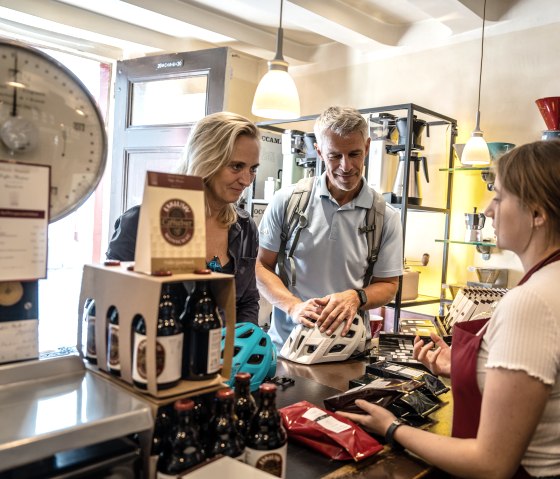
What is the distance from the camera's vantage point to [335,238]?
2363 mm

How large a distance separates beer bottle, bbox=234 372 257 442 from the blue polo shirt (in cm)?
136

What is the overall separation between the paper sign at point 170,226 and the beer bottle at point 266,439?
29cm

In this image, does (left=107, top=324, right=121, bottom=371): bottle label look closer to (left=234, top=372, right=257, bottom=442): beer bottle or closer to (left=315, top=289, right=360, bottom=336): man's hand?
(left=234, top=372, right=257, bottom=442): beer bottle

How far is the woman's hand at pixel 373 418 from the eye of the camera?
1.24 meters

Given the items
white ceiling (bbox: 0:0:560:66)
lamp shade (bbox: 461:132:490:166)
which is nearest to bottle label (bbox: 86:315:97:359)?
lamp shade (bbox: 461:132:490:166)

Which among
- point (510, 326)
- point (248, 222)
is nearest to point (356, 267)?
point (248, 222)

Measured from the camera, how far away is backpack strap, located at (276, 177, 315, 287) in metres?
2.39

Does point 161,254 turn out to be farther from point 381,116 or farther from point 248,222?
point 381,116

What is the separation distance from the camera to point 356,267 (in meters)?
2.37

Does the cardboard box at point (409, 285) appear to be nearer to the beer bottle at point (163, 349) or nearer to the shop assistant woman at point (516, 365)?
the shop assistant woman at point (516, 365)

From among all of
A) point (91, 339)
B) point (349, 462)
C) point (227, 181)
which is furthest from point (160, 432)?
point (227, 181)

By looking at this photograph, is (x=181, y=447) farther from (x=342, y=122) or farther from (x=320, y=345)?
(x=342, y=122)

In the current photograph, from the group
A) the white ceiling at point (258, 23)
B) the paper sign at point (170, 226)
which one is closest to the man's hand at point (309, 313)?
the paper sign at point (170, 226)

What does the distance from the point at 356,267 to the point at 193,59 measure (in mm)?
2281
